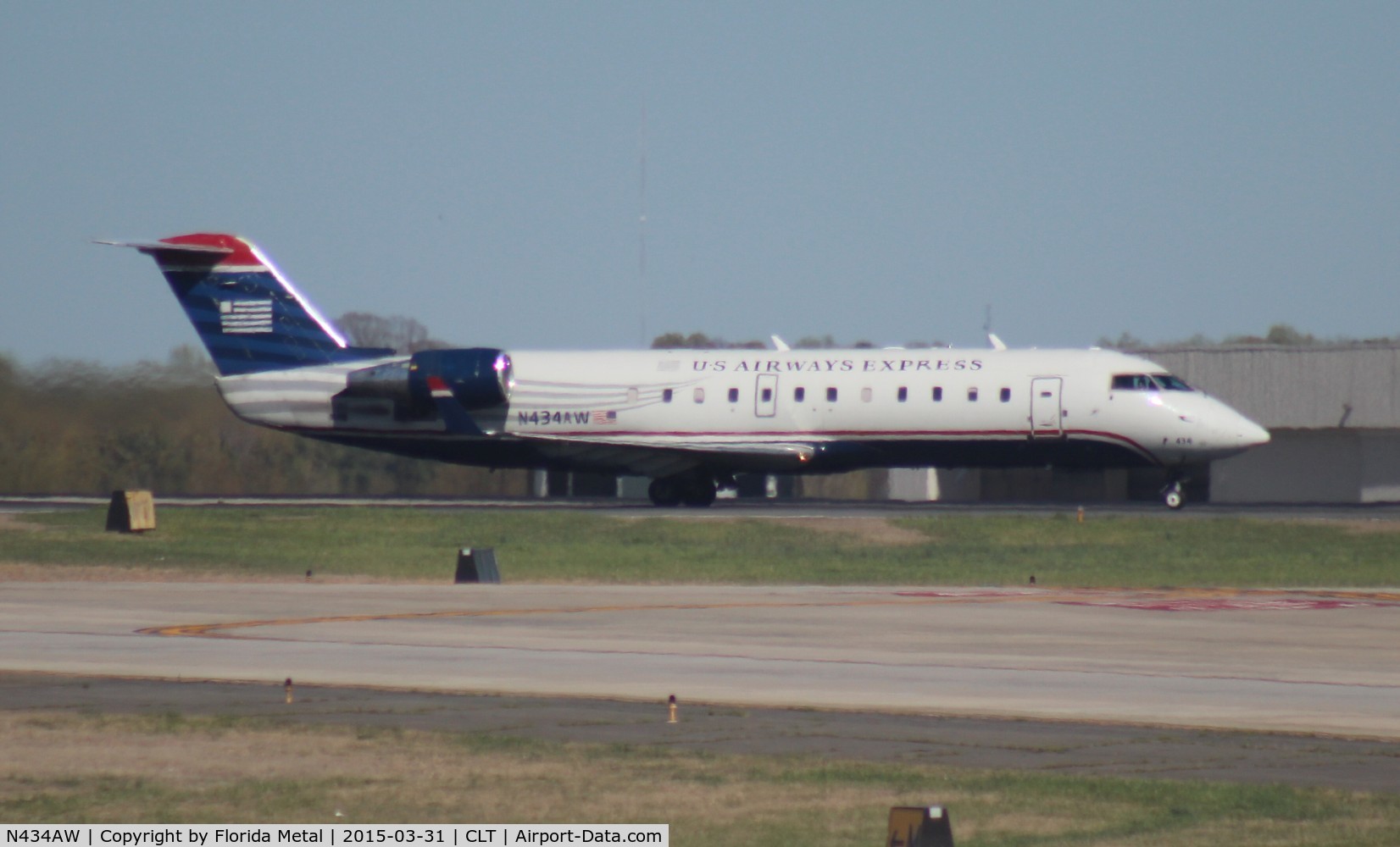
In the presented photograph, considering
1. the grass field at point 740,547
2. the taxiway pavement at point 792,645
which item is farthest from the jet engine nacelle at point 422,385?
the taxiway pavement at point 792,645

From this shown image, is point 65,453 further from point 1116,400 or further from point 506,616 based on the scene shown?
point 506,616

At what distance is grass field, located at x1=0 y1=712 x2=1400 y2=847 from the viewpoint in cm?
965

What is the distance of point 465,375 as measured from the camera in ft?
152

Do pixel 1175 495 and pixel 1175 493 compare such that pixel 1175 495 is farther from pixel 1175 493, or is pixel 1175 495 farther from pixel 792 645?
pixel 792 645

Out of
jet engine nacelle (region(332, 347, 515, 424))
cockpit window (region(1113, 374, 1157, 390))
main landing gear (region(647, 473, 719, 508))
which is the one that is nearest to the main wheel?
cockpit window (region(1113, 374, 1157, 390))

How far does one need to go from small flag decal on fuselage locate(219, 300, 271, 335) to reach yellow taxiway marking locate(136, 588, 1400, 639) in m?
25.2

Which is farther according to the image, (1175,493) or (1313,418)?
(1313,418)

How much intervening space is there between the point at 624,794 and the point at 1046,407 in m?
34.0

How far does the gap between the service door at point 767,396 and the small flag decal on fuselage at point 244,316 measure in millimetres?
13021

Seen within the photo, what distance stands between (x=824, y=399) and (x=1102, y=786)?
34202 millimetres

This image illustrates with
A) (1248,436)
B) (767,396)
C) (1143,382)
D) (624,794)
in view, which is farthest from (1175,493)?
(624,794)

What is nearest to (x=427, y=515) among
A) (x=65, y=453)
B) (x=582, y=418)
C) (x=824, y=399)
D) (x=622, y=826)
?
(x=582, y=418)

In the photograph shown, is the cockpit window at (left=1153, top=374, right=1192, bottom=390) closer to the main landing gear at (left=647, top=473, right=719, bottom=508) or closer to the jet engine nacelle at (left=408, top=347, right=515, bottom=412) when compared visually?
the main landing gear at (left=647, top=473, right=719, bottom=508)

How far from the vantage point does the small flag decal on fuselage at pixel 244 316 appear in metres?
47.8
